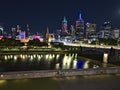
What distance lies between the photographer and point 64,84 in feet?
50.7

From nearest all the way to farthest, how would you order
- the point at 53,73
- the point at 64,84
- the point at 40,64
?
the point at 64,84 → the point at 53,73 → the point at 40,64

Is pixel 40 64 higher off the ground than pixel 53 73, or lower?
lower

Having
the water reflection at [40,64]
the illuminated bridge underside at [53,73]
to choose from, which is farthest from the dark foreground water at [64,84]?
the water reflection at [40,64]

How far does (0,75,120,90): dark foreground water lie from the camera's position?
14.5m

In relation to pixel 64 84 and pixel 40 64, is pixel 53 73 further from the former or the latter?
pixel 40 64

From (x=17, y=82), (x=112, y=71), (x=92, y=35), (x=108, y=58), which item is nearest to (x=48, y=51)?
Answer: (x=108, y=58)

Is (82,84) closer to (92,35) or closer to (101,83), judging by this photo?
(101,83)

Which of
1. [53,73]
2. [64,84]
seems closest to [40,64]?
[53,73]

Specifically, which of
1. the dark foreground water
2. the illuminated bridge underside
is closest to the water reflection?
the illuminated bridge underside

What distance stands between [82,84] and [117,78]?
13.4 ft

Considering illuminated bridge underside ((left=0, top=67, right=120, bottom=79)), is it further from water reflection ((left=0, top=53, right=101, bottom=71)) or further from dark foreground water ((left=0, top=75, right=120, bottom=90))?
water reflection ((left=0, top=53, right=101, bottom=71))

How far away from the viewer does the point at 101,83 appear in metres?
16.0

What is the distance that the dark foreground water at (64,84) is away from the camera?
1455 centimetres

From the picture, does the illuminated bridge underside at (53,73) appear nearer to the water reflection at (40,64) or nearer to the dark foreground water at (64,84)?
the dark foreground water at (64,84)
